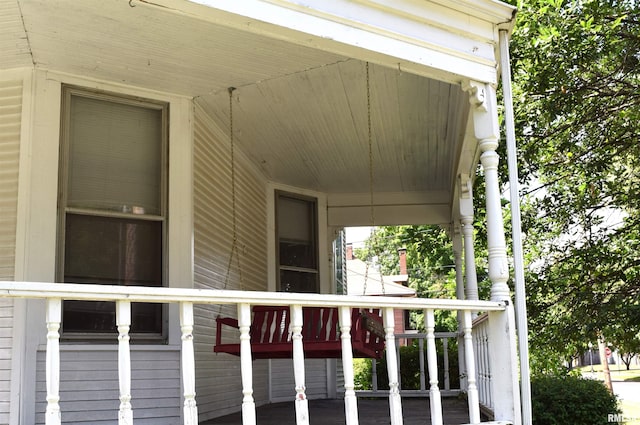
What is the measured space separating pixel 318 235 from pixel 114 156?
13.4ft

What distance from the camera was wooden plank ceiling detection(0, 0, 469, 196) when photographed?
13.5 feet

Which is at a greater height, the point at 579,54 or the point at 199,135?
the point at 579,54

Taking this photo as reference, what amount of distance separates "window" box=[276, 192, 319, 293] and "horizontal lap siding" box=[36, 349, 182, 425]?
3212 millimetres

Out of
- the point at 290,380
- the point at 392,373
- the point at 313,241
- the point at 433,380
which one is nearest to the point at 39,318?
the point at 392,373

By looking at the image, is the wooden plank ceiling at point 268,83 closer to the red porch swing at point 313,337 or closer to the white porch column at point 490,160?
the white porch column at point 490,160

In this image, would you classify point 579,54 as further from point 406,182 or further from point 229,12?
point 229,12

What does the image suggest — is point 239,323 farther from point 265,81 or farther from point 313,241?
point 313,241

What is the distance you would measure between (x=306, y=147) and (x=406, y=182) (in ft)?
6.70

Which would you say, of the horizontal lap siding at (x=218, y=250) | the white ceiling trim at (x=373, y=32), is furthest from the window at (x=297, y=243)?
the white ceiling trim at (x=373, y=32)

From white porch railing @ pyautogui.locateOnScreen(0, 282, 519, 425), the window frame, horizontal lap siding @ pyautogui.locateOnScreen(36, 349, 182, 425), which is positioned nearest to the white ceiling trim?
white porch railing @ pyautogui.locateOnScreen(0, 282, 519, 425)

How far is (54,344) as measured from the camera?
2773mm

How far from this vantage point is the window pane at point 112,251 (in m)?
4.51

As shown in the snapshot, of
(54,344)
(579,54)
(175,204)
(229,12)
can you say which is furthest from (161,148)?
(579,54)

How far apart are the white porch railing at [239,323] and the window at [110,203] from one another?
5.12 feet
